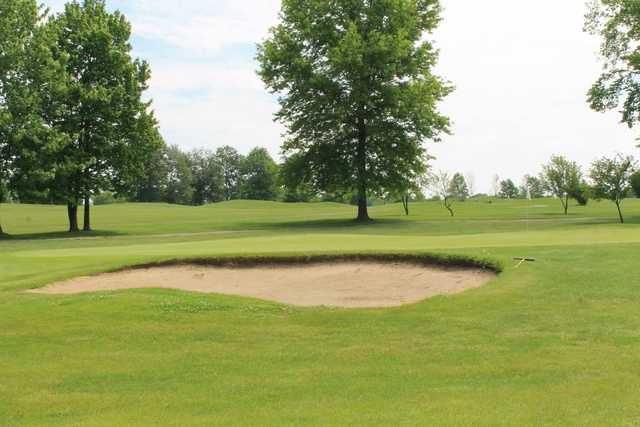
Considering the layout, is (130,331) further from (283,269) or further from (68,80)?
(68,80)

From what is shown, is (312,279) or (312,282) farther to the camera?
(312,279)

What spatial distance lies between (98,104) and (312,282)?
30.9 metres

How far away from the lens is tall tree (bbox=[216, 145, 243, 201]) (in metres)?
177

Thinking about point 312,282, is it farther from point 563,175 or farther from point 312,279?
point 563,175

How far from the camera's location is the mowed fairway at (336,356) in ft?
22.9

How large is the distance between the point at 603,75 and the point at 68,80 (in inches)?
1576

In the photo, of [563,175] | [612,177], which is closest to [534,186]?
[563,175]

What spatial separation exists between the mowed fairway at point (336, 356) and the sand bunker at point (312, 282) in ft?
4.24

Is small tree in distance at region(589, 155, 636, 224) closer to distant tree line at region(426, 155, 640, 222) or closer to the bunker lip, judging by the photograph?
distant tree line at region(426, 155, 640, 222)

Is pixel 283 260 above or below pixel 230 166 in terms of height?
below

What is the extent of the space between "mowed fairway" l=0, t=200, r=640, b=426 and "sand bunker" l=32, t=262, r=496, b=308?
1.29 m

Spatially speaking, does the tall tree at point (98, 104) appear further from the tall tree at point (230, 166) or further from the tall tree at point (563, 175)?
the tall tree at point (230, 166)

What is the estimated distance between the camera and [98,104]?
4225cm

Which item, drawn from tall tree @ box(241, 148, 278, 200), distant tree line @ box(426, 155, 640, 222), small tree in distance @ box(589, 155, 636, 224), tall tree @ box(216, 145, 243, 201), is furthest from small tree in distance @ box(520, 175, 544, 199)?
tall tree @ box(216, 145, 243, 201)
